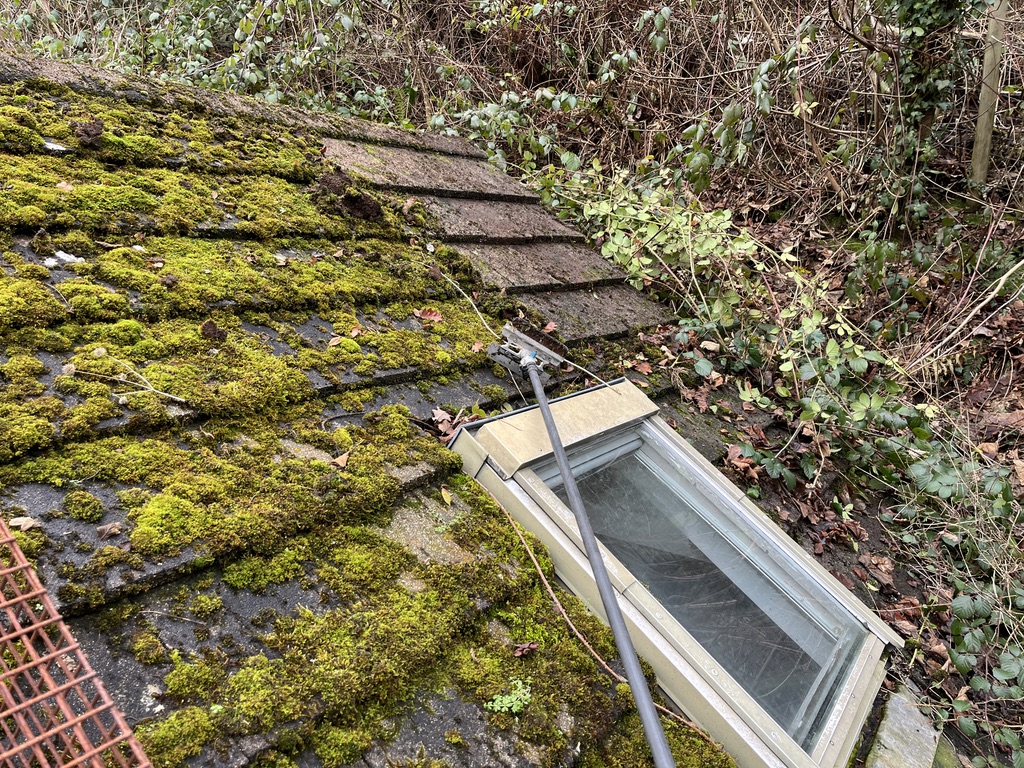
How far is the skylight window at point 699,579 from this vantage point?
1394 millimetres

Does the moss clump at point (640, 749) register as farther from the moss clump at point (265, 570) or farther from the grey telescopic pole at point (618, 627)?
the moss clump at point (265, 570)

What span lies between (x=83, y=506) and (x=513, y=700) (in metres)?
0.89

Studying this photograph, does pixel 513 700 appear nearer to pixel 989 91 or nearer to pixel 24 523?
pixel 24 523

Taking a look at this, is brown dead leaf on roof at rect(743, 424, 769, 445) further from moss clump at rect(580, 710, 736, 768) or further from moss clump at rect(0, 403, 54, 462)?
moss clump at rect(0, 403, 54, 462)

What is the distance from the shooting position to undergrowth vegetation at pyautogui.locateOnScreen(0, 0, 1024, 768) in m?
3.04

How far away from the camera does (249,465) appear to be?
51.0 inches

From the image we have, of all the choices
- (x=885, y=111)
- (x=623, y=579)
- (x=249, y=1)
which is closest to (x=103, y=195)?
(x=623, y=579)

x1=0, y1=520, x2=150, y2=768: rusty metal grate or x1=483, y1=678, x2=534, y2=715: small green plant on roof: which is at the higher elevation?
x1=0, y1=520, x2=150, y2=768: rusty metal grate

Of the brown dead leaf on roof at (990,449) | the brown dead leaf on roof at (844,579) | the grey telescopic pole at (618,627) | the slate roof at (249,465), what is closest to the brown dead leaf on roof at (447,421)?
the slate roof at (249,465)

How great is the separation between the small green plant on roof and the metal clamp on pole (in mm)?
212

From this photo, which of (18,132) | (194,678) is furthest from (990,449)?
(18,132)

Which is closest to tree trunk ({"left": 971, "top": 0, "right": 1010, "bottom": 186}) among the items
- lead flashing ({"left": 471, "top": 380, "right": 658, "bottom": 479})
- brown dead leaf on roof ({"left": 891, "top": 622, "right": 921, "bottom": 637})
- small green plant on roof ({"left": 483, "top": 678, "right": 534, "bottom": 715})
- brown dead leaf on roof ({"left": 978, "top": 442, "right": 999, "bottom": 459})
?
brown dead leaf on roof ({"left": 978, "top": 442, "right": 999, "bottom": 459})

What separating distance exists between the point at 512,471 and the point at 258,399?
2.23ft

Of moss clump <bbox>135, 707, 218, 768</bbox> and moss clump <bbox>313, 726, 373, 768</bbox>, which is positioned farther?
moss clump <bbox>313, 726, 373, 768</bbox>
